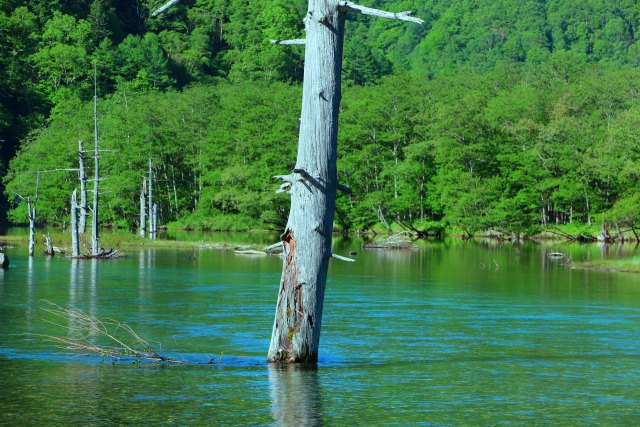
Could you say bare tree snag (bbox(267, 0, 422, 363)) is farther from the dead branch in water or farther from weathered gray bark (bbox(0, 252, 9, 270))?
weathered gray bark (bbox(0, 252, 9, 270))

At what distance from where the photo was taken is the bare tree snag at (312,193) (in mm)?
14367

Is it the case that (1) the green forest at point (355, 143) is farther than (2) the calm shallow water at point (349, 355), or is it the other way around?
(1) the green forest at point (355, 143)

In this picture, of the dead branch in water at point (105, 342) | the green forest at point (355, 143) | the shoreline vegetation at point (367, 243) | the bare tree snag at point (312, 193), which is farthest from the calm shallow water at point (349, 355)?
the green forest at point (355, 143)

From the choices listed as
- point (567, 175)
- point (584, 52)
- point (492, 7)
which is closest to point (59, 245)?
point (567, 175)

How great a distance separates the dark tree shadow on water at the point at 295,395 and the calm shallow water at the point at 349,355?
0.15ft

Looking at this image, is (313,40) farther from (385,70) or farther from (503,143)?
(385,70)

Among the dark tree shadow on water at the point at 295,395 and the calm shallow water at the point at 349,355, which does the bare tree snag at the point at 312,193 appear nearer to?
the dark tree shadow on water at the point at 295,395

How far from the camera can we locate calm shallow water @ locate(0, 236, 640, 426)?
1188cm

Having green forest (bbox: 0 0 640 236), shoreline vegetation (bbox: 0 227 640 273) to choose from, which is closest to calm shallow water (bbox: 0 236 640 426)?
shoreline vegetation (bbox: 0 227 640 273)

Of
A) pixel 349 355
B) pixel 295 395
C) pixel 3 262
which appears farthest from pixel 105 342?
pixel 3 262

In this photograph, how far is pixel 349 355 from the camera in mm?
16781

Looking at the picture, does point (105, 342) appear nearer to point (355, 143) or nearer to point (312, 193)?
point (312, 193)

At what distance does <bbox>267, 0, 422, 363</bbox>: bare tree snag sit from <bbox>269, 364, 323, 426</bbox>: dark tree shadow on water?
507mm

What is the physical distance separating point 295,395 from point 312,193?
313cm
